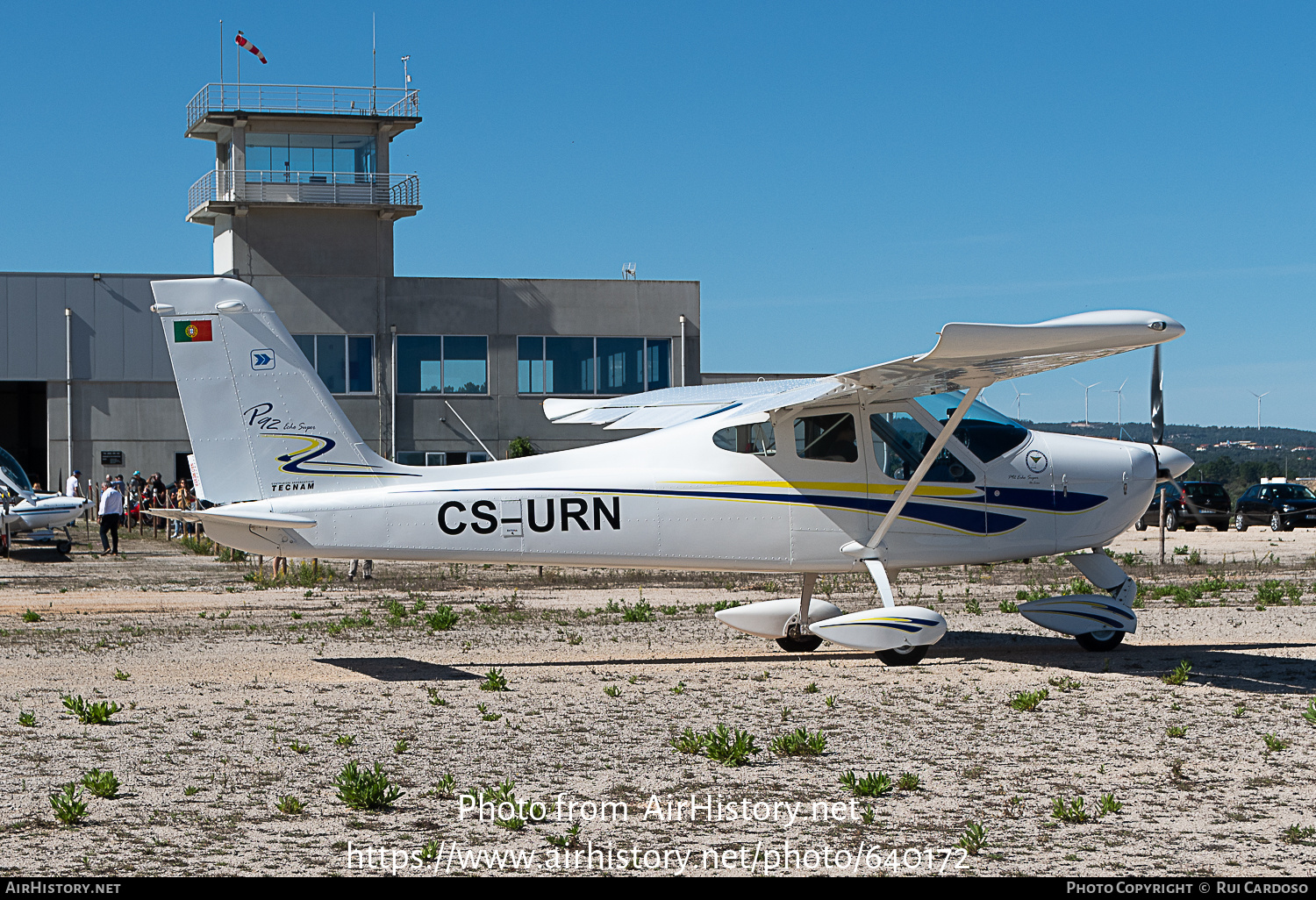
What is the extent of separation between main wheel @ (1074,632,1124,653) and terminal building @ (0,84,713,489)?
33.9m

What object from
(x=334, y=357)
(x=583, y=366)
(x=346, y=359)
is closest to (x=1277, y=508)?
(x=583, y=366)

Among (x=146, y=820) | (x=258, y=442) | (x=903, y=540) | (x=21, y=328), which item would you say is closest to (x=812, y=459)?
(x=903, y=540)

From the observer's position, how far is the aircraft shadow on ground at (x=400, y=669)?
10.9 metres

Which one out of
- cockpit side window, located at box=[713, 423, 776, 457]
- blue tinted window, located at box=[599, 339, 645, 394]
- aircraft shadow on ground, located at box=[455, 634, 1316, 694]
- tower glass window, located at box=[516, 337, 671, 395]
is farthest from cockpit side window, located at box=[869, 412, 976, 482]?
blue tinted window, located at box=[599, 339, 645, 394]

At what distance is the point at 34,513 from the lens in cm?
2888

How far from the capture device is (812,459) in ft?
39.1

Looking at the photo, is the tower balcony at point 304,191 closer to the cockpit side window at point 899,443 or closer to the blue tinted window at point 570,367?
the blue tinted window at point 570,367

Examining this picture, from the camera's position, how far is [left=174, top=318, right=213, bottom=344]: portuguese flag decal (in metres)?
10.8

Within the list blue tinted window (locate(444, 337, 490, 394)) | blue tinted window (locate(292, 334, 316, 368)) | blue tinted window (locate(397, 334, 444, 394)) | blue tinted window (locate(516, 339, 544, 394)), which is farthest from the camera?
blue tinted window (locate(516, 339, 544, 394))

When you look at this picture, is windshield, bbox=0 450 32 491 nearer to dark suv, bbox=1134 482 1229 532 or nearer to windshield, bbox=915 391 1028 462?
windshield, bbox=915 391 1028 462

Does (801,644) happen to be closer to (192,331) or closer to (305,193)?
(192,331)

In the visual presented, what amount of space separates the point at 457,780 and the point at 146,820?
63.9 inches

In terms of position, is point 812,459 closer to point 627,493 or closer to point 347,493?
point 627,493

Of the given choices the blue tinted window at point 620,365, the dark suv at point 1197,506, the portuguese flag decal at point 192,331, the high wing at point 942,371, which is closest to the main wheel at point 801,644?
the high wing at point 942,371
